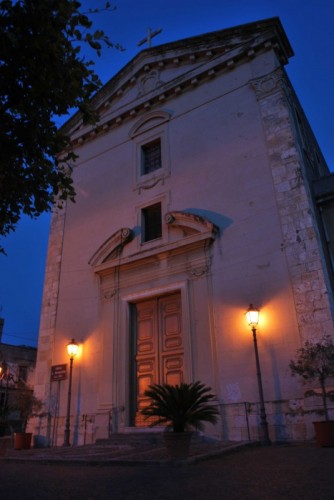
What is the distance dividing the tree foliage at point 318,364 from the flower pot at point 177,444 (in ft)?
9.66

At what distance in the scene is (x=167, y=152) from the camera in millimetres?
14062

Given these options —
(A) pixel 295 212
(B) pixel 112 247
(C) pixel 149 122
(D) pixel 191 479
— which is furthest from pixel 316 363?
(C) pixel 149 122

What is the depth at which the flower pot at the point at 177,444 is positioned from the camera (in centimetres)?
646

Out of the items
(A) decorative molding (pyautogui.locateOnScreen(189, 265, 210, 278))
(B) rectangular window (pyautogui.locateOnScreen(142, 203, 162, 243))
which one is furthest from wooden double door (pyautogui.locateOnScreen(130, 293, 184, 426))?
(B) rectangular window (pyautogui.locateOnScreen(142, 203, 162, 243))

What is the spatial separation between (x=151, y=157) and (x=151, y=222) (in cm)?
271

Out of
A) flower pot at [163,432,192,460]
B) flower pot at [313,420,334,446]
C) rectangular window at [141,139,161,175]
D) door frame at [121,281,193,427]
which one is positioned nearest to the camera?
flower pot at [163,432,192,460]

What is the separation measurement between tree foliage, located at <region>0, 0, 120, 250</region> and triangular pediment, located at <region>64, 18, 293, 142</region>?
29.1ft

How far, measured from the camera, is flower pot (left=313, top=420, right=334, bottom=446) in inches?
291

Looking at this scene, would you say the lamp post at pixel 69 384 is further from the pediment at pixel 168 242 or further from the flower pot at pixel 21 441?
the pediment at pixel 168 242

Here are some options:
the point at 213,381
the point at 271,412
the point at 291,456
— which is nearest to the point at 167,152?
the point at 213,381

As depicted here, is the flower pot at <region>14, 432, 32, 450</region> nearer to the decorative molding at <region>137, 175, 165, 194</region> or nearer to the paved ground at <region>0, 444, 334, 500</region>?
the paved ground at <region>0, 444, 334, 500</region>

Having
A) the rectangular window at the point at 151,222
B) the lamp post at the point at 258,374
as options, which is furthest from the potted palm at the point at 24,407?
the lamp post at the point at 258,374

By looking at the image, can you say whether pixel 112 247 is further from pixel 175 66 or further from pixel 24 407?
pixel 175 66

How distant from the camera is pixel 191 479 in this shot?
16.7 feet
